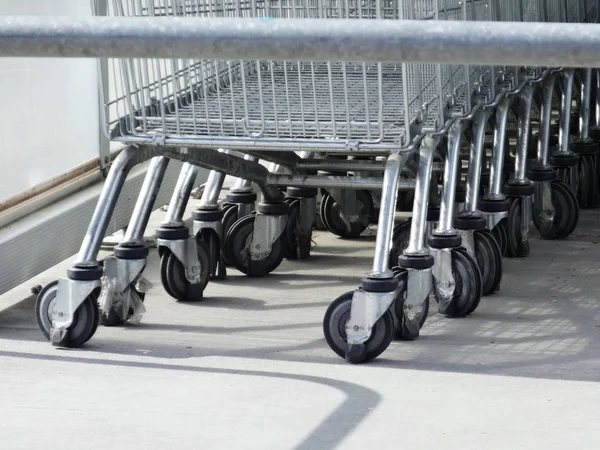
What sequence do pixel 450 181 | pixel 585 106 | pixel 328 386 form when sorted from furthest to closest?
pixel 585 106, pixel 450 181, pixel 328 386

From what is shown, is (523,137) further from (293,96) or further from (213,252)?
(213,252)

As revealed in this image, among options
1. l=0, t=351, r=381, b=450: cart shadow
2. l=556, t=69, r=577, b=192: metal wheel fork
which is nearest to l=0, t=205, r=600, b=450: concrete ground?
l=0, t=351, r=381, b=450: cart shadow

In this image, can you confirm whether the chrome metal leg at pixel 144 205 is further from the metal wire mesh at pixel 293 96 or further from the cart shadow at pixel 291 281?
the cart shadow at pixel 291 281

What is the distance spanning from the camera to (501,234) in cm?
480

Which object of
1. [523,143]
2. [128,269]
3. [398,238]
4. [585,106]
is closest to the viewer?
[128,269]

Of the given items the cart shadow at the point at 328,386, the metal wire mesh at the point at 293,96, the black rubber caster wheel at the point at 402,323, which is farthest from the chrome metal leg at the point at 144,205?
the black rubber caster wheel at the point at 402,323

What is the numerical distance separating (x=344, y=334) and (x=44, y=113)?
171 centimetres

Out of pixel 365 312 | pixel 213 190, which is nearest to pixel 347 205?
pixel 213 190

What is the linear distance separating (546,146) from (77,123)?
193cm

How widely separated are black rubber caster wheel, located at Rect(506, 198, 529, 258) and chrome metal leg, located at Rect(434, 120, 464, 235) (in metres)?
0.81

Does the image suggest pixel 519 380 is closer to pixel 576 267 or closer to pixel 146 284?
pixel 146 284

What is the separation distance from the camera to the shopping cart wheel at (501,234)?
15.6 ft

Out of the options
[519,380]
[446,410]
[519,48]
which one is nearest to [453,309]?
[519,380]

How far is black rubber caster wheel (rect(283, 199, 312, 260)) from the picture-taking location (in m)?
4.92
